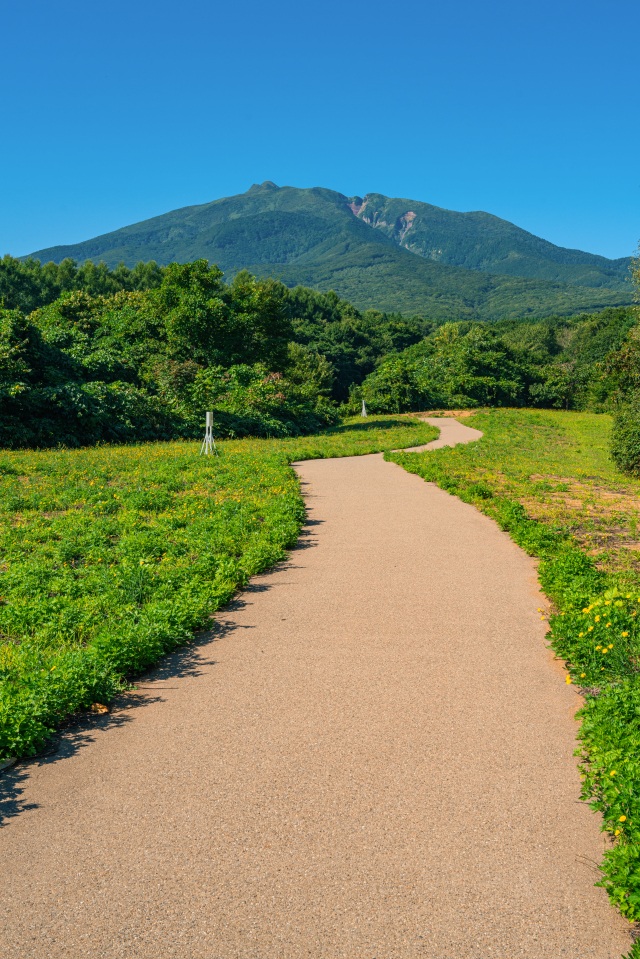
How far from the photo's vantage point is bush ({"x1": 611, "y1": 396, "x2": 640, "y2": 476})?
17250 millimetres

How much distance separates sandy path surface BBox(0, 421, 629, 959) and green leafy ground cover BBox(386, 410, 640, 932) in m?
0.19

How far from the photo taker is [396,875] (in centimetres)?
315

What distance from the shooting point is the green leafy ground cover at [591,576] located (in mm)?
3373

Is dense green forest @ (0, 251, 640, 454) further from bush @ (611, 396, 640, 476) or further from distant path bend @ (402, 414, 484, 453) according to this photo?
distant path bend @ (402, 414, 484, 453)

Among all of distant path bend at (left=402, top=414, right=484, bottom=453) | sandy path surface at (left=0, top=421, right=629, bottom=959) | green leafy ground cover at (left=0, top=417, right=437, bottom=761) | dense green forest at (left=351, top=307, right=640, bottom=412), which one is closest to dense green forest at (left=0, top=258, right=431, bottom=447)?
distant path bend at (left=402, top=414, right=484, bottom=453)

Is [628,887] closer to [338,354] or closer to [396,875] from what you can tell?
[396,875]

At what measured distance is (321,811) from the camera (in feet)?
11.9

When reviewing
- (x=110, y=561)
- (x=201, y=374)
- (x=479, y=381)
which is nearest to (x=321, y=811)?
(x=110, y=561)

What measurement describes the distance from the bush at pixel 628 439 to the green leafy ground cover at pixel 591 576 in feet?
1.16

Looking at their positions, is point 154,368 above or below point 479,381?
below

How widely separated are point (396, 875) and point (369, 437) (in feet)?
77.3

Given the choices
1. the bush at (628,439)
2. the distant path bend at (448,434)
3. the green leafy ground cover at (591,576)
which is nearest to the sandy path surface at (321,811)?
the green leafy ground cover at (591,576)

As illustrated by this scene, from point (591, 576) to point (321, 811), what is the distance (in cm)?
450

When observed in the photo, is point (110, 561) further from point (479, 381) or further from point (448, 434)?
point (479, 381)
